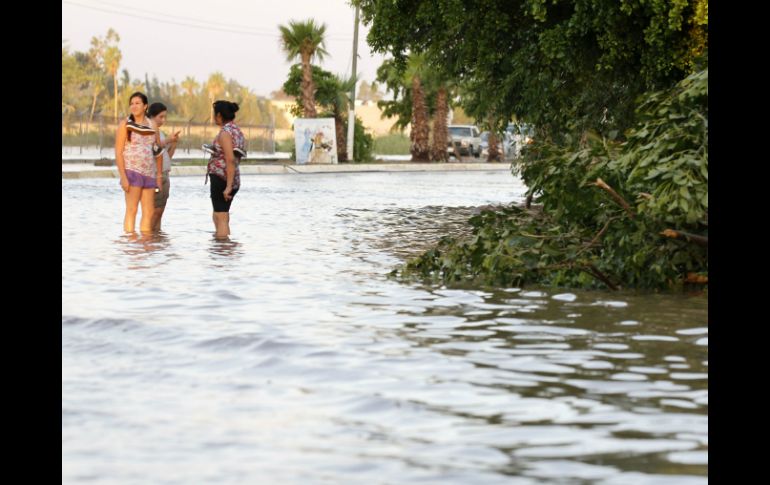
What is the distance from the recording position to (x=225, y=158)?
725 inches

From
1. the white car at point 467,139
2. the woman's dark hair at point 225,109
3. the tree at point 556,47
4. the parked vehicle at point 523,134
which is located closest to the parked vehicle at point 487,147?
the white car at point 467,139

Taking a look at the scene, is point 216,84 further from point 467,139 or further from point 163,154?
point 163,154

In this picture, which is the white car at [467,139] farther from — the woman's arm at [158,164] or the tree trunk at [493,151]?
the woman's arm at [158,164]

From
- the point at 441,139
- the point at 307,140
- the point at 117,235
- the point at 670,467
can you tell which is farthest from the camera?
the point at 441,139

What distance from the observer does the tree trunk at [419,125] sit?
6644 cm

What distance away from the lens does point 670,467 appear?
5.80 meters

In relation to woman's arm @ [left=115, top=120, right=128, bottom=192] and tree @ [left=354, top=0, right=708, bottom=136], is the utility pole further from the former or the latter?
woman's arm @ [left=115, top=120, right=128, bottom=192]

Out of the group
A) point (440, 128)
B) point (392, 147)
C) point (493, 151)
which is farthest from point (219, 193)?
point (392, 147)

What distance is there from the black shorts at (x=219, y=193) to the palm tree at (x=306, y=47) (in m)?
42.6

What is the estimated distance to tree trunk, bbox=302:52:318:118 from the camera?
201 ft
